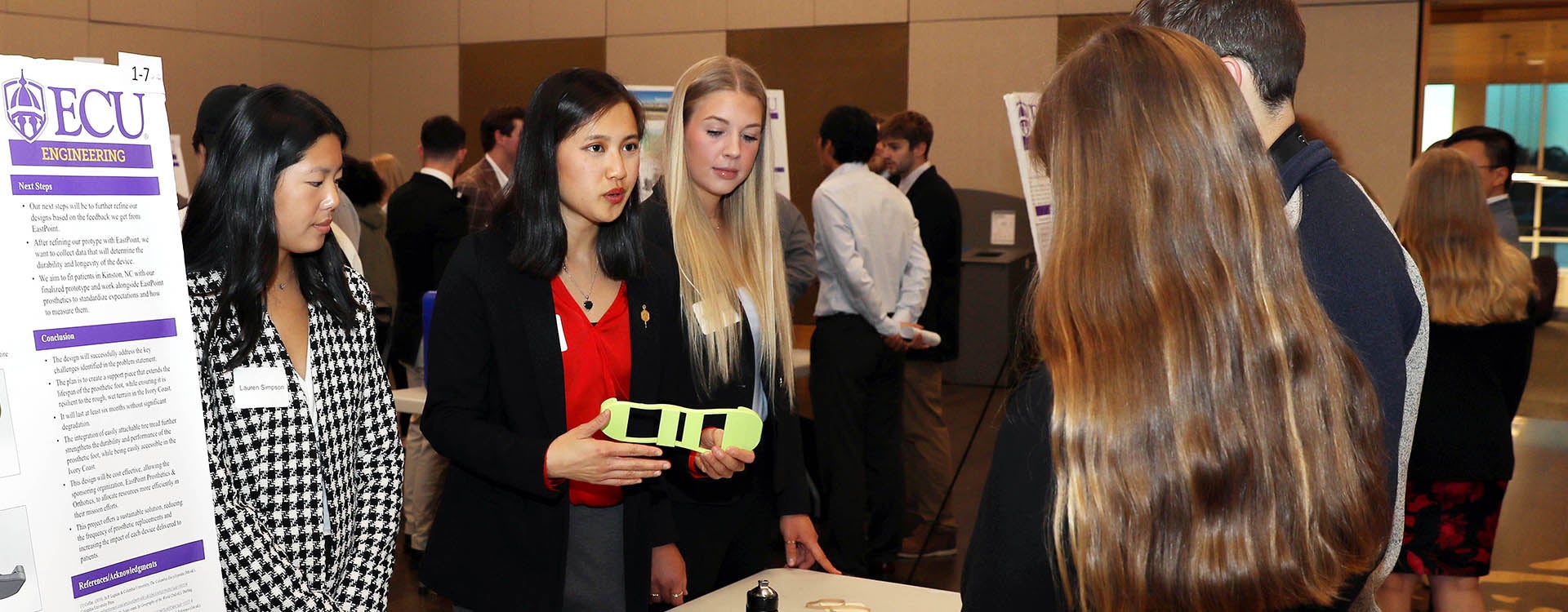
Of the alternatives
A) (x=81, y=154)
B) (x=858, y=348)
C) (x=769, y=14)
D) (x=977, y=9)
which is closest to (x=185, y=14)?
(x=769, y=14)

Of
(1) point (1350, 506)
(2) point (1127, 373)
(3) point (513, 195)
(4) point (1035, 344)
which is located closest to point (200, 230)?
(3) point (513, 195)

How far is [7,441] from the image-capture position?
51.9 inches

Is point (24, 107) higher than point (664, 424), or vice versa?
point (24, 107)

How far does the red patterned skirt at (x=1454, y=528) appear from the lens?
3.37m

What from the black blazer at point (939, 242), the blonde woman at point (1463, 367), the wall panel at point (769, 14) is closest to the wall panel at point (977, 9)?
the wall panel at point (769, 14)

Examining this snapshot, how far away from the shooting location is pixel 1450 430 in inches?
129

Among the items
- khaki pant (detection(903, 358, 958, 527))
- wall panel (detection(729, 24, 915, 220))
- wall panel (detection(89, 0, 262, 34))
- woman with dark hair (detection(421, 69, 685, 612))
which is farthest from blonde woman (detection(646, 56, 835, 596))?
wall panel (detection(89, 0, 262, 34))

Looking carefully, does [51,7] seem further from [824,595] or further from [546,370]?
[824,595]

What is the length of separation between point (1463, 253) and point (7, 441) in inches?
137

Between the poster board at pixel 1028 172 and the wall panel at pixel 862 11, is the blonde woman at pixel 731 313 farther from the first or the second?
the wall panel at pixel 862 11

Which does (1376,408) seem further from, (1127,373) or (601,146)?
(601,146)

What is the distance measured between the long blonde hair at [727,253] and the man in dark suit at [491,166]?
2.54m

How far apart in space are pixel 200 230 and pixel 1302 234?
155 cm

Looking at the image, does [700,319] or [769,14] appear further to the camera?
[769,14]
